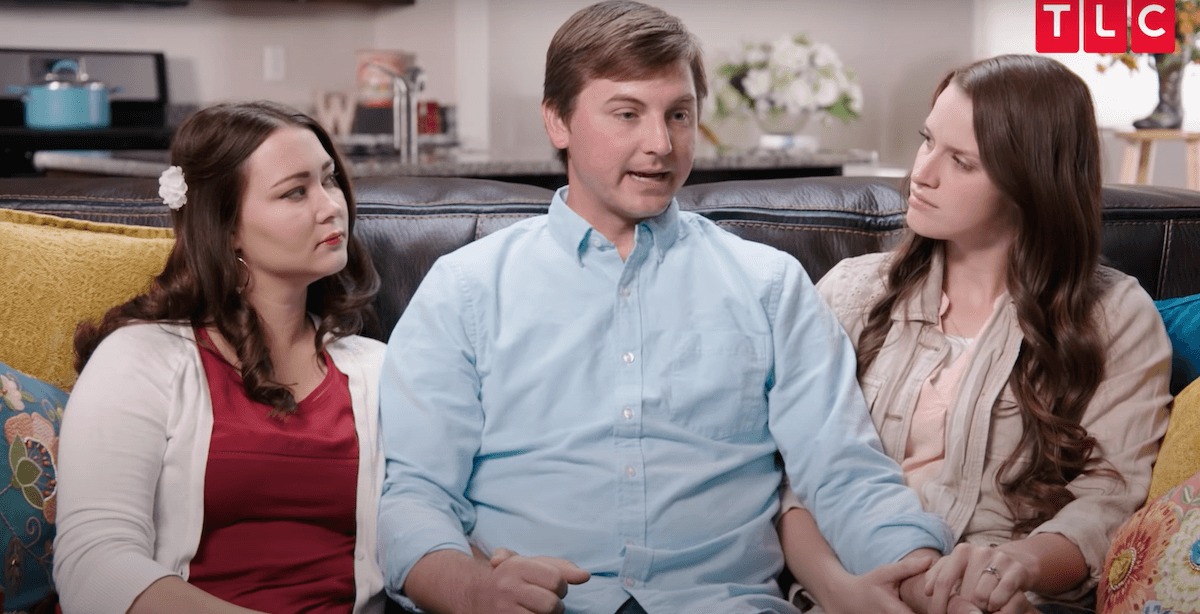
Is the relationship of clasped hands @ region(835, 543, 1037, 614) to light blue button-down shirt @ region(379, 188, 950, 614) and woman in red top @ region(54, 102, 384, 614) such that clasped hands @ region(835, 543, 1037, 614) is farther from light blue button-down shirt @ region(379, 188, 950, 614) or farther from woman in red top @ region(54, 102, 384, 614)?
woman in red top @ region(54, 102, 384, 614)

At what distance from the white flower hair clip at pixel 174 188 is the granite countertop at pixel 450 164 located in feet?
5.59

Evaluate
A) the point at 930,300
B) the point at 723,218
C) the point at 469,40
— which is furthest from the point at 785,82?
the point at 930,300

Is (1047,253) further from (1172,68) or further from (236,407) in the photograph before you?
(1172,68)

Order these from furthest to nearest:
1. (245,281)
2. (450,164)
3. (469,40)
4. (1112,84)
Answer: (469,40) → (1112,84) → (450,164) → (245,281)

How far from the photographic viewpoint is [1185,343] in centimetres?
151

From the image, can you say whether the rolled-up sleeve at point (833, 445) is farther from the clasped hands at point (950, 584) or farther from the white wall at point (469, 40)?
the white wall at point (469, 40)

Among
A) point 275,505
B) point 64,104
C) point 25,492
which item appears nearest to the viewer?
point 25,492

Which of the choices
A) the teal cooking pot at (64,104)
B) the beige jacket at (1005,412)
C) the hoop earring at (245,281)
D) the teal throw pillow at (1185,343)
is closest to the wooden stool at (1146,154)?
the teal throw pillow at (1185,343)

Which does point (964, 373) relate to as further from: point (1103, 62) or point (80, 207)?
point (1103, 62)

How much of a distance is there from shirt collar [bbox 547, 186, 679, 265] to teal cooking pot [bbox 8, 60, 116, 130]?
3.81m

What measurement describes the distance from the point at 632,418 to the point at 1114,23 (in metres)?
3.59

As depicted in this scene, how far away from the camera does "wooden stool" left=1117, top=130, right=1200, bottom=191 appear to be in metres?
4.11

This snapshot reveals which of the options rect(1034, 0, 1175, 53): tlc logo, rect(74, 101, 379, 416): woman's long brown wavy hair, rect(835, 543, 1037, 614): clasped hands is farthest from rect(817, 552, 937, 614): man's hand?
rect(1034, 0, 1175, 53): tlc logo

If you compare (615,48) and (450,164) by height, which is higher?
(615,48)
